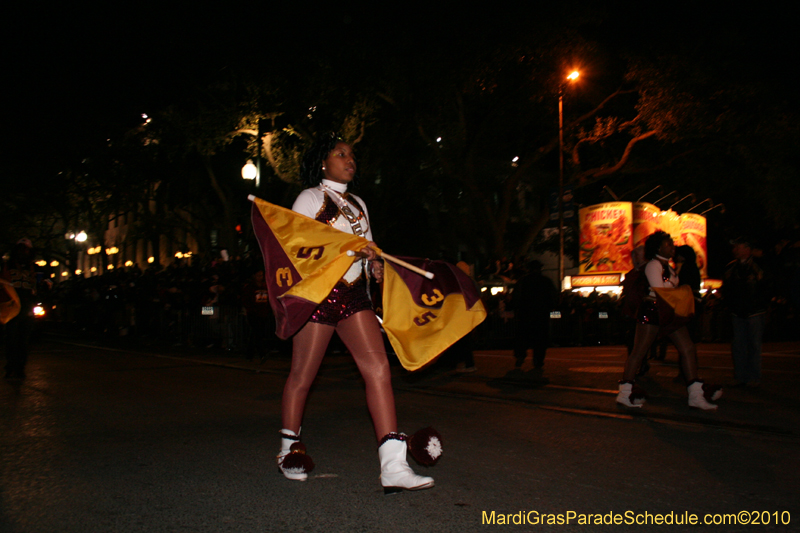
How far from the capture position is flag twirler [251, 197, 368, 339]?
369 cm

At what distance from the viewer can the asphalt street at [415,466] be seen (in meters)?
3.48

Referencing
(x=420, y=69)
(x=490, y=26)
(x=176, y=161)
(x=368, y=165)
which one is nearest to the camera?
(x=490, y=26)

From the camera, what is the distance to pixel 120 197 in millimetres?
34438

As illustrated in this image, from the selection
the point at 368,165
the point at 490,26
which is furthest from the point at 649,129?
the point at 368,165

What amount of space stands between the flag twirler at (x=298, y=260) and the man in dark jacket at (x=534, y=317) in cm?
706

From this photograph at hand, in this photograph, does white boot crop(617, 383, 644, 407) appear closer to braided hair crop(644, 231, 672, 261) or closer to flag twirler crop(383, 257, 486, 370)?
braided hair crop(644, 231, 672, 261)

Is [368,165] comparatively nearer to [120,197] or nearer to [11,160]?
[11,160]

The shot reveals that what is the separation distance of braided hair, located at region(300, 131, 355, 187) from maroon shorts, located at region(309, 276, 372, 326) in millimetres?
697

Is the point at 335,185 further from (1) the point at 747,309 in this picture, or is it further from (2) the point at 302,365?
(1) the point at 747,309

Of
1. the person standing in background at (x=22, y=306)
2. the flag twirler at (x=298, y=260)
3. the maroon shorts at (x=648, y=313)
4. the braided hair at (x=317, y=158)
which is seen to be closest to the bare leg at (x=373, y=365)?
the flag twirler at (x=298, y=260)

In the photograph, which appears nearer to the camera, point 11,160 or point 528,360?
point 528,360

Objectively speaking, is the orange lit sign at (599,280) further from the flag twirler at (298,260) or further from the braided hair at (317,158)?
the flag twirler at (298,260)

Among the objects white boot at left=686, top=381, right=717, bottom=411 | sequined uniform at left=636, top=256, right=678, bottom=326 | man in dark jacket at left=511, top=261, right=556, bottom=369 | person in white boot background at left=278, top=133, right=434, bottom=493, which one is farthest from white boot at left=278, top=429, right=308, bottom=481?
man in dark jacket at left=511, top=261, right=556, bottom=369

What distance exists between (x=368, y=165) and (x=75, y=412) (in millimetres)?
20121
